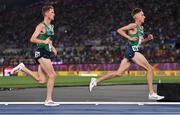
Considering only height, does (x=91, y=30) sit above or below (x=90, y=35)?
above

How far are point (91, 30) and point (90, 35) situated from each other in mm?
1009

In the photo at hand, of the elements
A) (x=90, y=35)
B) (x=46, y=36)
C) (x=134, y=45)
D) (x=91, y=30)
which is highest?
(x=91, y=30)

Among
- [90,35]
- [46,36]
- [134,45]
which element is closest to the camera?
[46,36]

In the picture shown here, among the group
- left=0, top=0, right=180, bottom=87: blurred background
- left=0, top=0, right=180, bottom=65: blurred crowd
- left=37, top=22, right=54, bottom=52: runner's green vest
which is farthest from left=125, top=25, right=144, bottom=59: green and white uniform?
left=0, top=0, right=180, bottom=65: blurred crowd

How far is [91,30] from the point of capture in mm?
43781

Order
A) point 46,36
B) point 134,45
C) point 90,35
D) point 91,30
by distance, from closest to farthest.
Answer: point 46,36 < point 134,45 < point 90,35 < point 91,30

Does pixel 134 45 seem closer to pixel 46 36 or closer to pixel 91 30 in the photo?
pixel 46 36

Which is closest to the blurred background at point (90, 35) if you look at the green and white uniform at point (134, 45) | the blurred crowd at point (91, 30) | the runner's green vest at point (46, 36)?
the blurred crowd at point (91, 30)

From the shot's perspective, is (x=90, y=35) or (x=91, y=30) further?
(x=91, y=30)

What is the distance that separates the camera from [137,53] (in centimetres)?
954

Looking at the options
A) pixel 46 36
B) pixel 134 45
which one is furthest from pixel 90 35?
pixel 46 36

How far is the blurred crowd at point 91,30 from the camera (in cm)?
3791

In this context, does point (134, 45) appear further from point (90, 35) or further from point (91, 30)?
point (91, 30)

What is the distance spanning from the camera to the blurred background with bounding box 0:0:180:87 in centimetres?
3506
